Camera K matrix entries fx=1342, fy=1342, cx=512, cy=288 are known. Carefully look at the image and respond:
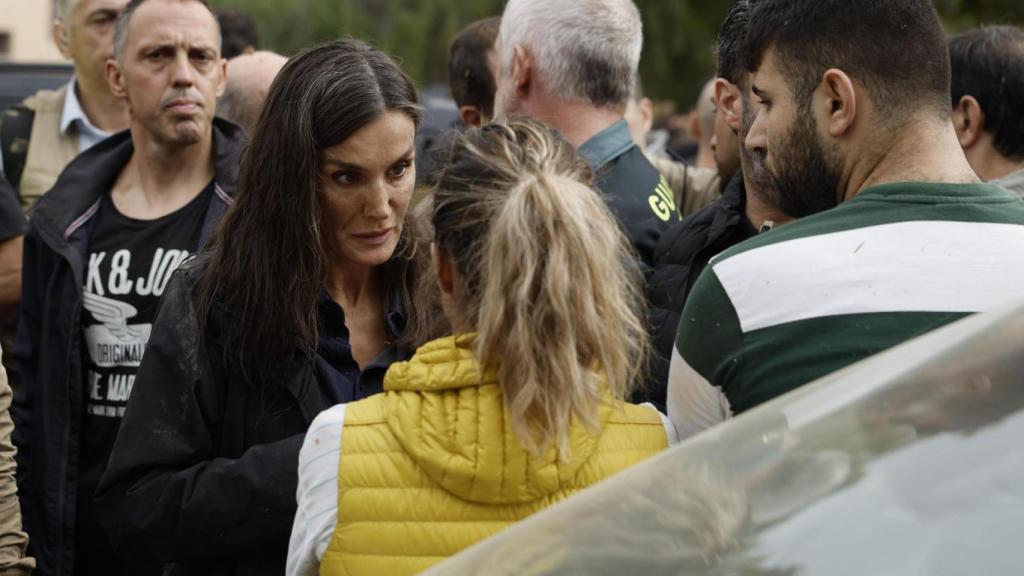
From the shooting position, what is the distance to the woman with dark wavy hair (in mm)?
2564

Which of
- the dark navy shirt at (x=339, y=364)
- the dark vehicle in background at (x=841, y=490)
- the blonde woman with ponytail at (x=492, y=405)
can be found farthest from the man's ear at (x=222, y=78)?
the dark vehicle in background at (x=841, y=490)

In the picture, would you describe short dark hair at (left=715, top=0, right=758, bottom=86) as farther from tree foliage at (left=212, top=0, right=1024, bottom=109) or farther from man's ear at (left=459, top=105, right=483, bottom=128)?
tree foliage at (left=212, top=0, right=1024, bottom=109)

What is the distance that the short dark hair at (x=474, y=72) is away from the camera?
489cm

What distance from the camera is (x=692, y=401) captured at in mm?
2326

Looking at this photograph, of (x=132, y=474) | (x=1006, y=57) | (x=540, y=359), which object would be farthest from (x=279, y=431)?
(x=1006, y=57)

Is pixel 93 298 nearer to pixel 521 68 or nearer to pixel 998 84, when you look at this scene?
pixel 521 68

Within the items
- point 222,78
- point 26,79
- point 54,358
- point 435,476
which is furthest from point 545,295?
point 26,79

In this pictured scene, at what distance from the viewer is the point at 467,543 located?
2135 millimetres

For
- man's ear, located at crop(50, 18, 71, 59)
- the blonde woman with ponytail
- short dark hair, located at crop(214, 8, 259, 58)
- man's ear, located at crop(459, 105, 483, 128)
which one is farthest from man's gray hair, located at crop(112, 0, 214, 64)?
the blonde woman with ponytail

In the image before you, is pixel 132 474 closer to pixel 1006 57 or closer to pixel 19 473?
pixel 19 473

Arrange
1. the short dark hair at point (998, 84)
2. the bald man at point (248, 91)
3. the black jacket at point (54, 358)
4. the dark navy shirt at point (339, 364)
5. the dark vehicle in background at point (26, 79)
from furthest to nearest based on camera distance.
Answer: the dark vehicle in background at point (26, 79)
the bald man at point (248, 91)
the short dark hair at point (998, 84)
the black jacket at point (54, 358)
the dark navy shirt at point (339, 364)

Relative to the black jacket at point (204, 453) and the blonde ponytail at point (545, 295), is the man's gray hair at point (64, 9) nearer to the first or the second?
the black jacket at point (204, 453)

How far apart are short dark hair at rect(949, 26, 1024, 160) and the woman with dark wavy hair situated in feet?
6.50

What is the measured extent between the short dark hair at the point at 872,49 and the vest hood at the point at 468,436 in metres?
0.77
